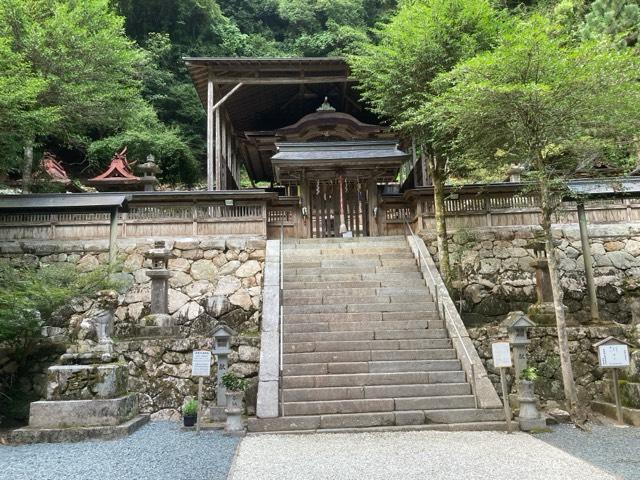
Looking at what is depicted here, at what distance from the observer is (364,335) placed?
8266mm

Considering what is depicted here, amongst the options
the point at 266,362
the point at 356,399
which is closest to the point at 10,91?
the point at 266,362

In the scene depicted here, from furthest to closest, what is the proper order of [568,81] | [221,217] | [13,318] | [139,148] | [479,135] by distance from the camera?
1. [139,148]
2. [221,217]
3. [479,135]
4. [13,318]
5. [568,81]

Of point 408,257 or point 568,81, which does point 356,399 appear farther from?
point 568,81

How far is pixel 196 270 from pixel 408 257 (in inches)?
210

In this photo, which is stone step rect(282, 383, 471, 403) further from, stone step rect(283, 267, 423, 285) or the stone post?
the stone post

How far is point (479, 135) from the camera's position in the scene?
8383 mm

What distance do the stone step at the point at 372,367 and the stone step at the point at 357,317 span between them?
1.20 m

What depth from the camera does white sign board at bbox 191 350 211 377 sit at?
21.6 ft

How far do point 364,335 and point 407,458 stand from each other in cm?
330

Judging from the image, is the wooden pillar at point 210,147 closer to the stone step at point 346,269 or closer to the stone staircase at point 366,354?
the stone staircase at point 366,354

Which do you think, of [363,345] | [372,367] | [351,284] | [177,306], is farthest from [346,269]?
[177,306]

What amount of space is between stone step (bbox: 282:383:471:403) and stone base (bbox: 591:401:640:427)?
7.87ft

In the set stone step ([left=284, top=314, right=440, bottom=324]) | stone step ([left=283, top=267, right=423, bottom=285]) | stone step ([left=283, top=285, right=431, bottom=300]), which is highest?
stone step ([left=283, top=267, right=423, bottom=285])

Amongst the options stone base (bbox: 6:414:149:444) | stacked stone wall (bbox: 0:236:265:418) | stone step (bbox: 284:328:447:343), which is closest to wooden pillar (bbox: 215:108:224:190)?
stacked stone wall (bbox: 0:236:265:418)
